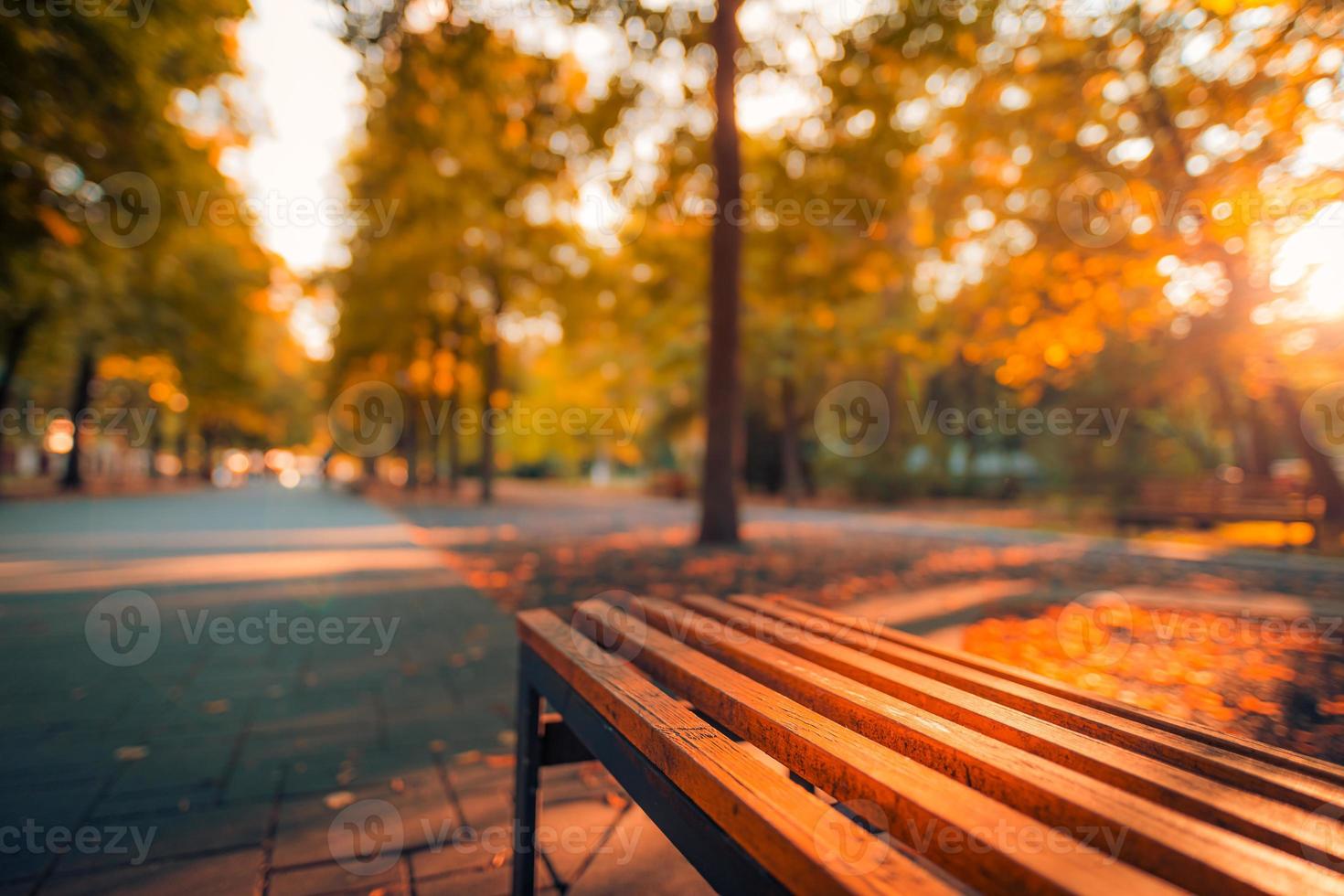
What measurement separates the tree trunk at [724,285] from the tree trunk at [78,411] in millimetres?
24265

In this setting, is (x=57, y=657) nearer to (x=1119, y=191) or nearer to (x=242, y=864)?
(x=242, y=864)

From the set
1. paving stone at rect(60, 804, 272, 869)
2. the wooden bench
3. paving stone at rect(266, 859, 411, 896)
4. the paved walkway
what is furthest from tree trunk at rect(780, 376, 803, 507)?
the wooden bench

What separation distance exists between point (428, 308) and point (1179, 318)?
801 inches

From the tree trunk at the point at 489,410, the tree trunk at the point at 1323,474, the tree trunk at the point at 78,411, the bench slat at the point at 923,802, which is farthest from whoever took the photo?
the tree trunk at the point at 78,411

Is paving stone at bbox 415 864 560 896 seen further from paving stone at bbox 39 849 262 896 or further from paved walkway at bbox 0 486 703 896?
paving stone at bbox 39 849 262 896

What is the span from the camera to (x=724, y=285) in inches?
359

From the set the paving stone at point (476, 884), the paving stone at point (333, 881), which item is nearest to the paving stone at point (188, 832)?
the paving stone at point (333, 881)

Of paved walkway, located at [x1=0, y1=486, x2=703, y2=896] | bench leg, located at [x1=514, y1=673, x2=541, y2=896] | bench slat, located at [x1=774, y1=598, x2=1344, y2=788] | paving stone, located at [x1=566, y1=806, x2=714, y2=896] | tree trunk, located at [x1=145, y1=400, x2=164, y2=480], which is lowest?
paved walkway, located at [x1=0, y1=486, x2=703, y2=896]

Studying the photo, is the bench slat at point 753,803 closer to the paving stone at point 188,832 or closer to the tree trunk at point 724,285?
the paving stone at point 188,832

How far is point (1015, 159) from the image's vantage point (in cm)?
1107

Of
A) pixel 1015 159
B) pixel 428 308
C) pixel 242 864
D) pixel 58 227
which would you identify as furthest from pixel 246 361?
pixel 242 864

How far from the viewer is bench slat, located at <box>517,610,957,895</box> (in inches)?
32.0

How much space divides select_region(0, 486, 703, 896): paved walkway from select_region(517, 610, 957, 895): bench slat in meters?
1.00

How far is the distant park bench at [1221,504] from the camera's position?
11.4 meters
